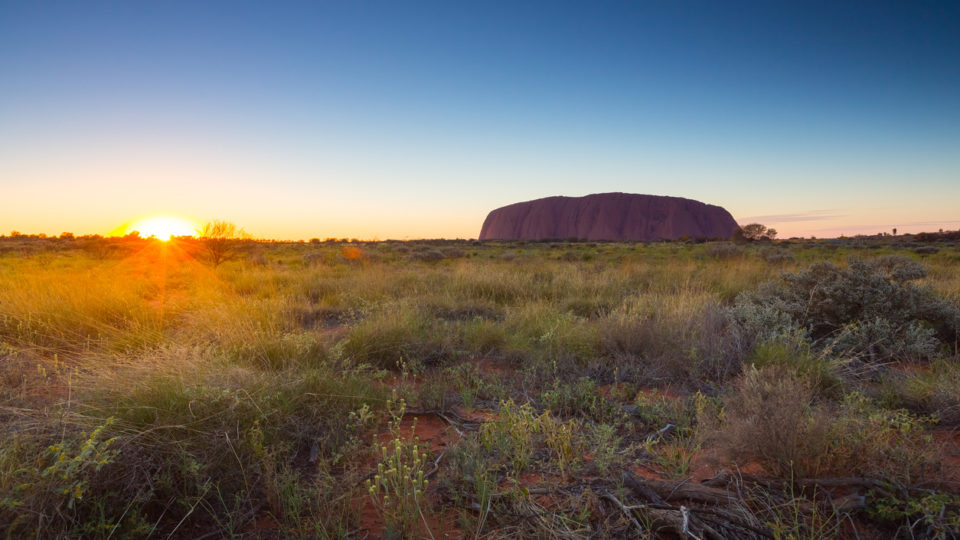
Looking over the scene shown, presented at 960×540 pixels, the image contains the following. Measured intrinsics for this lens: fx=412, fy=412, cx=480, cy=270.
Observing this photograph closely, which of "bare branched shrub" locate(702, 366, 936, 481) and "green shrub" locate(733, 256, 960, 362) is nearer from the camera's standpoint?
"bare branched shrub" locate(702, 366, 936, 481)

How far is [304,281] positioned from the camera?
31.2 ft

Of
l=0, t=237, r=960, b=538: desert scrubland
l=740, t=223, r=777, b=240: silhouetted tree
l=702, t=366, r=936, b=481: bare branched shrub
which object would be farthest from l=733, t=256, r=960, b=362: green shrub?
l=740, t=223, r=777, b=240: silhouetted tree

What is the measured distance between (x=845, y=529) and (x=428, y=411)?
7.95 feet

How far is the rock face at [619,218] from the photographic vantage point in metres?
97.1

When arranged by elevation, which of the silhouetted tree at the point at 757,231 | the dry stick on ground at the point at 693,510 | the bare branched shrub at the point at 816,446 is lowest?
the dry stick on ground at the point at 693,510

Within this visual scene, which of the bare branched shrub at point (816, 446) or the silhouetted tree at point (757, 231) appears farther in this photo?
the silhouetted tree at point (757, 231)

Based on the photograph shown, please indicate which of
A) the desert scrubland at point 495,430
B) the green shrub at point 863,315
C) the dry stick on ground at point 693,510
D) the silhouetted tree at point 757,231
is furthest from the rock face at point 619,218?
the dry stick on ground at point 693,510

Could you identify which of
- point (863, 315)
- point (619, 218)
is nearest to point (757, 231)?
point (619, 218)

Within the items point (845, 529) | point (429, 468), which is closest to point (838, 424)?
point (845, 529)

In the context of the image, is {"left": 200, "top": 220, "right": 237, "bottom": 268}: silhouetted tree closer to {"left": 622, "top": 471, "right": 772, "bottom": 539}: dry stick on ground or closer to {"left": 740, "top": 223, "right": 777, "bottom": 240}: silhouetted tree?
{"left": 622, "top": 471, "right": 772, "bottom": 539}: dry stick on ground

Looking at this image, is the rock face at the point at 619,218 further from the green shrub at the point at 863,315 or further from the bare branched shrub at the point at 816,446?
the bare branched shrub at the point at 816,446

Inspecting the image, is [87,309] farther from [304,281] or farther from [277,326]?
[304,281]

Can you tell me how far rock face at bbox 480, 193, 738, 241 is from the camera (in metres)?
97.1

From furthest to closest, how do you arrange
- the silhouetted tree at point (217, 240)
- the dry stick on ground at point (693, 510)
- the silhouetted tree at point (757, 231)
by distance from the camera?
the silhouetted tree at point (757, 231) → the silhouetted tree at point (217, 240) → the dry stick on ground at point (693, 510)
